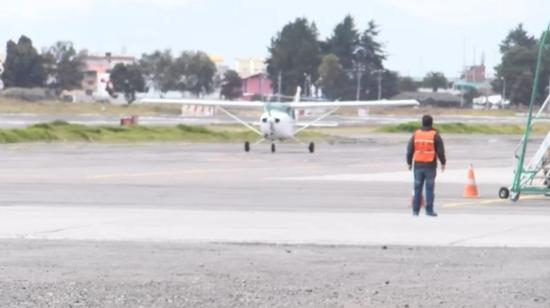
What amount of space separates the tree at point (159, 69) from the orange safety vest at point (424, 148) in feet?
473

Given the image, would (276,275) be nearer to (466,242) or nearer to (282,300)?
(282,300)

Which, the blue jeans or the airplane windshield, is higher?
the blue jeans

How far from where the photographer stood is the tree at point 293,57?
153125 mm

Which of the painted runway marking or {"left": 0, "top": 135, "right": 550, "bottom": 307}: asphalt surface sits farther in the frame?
the painted runway marking

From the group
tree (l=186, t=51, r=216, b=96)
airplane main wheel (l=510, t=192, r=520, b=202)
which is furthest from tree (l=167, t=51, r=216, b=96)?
airplane main wheel (l=510, t=192, r=520, b=202)

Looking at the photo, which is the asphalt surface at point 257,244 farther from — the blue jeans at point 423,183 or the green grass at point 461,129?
the green grass at point 461,129

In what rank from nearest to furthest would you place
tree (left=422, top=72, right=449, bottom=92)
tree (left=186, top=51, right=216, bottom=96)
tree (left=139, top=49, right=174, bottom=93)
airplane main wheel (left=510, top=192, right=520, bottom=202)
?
airplane main wheel (left=510, top=192, right=520, bottom=202) < tree (left=139, top=49, right=174, bottom=93) < tree (left=186, top=51, right=216, bottom=96) < tree (left=422, top=72, right=449, bottom=92)

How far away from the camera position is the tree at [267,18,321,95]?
153125 millimetres

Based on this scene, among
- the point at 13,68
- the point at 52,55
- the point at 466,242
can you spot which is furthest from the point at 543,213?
the point at 52,55

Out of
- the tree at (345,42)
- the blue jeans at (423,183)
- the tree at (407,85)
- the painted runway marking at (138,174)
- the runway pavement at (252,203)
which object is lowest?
the tree at (407,85)

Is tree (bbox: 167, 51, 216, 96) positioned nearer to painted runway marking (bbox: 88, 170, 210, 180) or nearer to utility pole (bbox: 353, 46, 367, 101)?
utility pole (bbox: 353, 46, 367, 101)

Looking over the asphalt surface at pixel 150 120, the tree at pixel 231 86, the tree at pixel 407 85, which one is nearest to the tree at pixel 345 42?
the tree at pixel 231 86

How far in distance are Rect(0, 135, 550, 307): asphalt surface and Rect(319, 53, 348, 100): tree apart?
387ft

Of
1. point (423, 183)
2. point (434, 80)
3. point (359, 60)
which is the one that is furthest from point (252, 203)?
point (434, 80)
